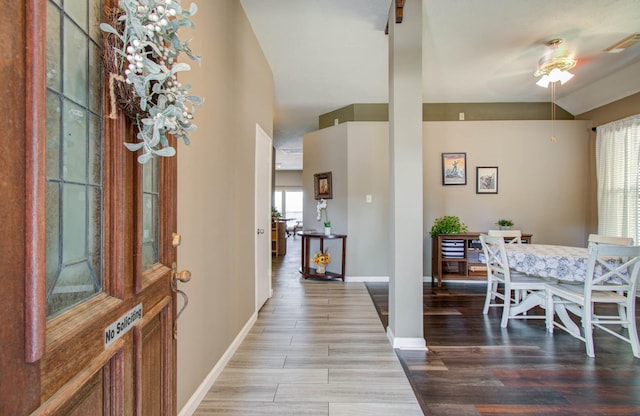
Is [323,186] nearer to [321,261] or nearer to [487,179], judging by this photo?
[321,261]

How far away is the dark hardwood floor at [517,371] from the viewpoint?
181 cm

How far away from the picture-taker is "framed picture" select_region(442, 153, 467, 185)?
4.80 meters

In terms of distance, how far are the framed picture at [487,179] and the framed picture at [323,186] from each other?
245 cm

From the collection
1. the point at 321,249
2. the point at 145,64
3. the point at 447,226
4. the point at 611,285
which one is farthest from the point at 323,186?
the point at 145,64

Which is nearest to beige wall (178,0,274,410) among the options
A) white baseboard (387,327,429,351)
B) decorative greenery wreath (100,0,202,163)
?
decorative greenery wreath (100,0,202,163)

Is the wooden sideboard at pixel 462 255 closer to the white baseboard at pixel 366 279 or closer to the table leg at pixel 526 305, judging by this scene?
the white baseboard at pixel 366 279

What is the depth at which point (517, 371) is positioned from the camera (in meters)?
2.17

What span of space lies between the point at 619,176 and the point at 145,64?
5.74 meters

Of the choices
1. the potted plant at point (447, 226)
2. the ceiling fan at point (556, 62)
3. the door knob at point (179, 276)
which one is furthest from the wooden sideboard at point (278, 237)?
the door knob at point (179, 276)

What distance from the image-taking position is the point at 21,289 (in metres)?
0.53

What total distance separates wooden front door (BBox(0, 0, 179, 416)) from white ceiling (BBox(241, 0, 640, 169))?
94.6 inches

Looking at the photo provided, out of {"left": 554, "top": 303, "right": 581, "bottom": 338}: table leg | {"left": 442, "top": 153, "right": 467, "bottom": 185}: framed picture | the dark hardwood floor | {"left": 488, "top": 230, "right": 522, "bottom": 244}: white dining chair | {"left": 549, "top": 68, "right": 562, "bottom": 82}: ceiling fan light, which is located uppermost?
{"left": 549, "top": 68, "right": 562, "bottom": 82}: ceiling fan light

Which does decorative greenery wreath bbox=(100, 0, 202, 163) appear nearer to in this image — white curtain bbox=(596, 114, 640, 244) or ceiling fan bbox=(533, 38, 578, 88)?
ceiling fan bbox=(533, 38, 578, 88)

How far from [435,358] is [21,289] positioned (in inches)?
102
